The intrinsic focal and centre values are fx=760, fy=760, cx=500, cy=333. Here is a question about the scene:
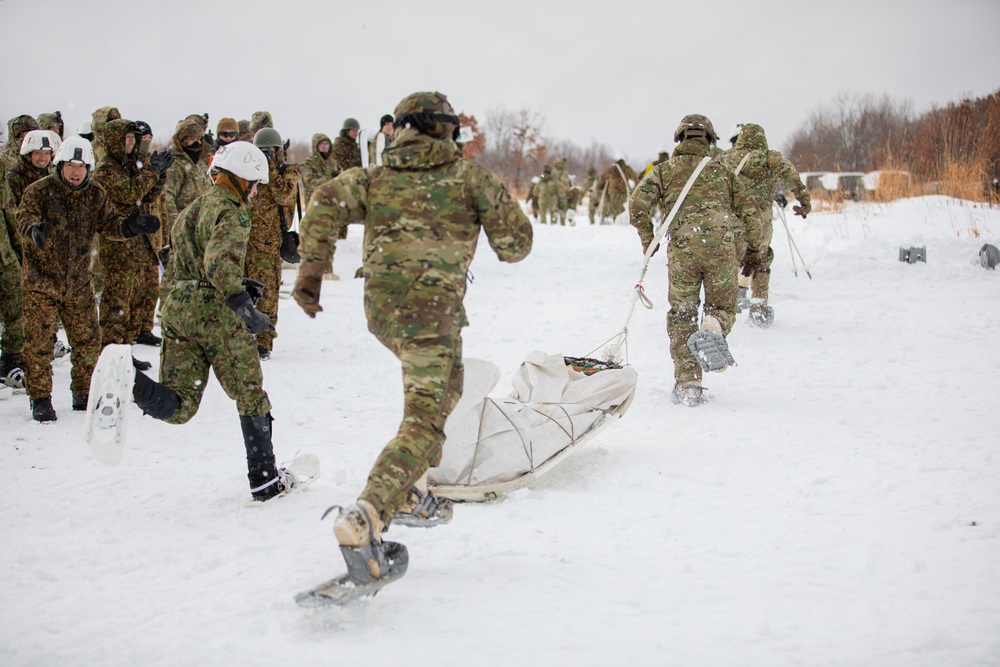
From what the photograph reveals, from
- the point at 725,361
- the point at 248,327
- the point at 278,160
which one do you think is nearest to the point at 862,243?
the point at 725,361

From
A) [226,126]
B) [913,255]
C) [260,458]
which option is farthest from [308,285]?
[913,255]

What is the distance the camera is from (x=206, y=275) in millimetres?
3787

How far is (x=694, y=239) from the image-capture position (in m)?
5.79

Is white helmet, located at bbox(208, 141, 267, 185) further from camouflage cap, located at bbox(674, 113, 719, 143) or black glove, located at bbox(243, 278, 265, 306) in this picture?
camouflage cap, located at bbox(674, 113, 719, 143)

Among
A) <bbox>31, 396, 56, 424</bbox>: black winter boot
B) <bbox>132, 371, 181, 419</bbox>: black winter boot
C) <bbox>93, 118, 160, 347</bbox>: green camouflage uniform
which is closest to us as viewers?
<bbox>132, 371, 181, 419</bbox>: black winter boot

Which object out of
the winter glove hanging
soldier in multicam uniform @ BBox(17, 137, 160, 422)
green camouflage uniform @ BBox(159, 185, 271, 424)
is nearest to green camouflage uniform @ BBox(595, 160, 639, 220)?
soldier in multicam uniform @ BBox(17, 137, 160, 422)

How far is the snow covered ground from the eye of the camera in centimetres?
263

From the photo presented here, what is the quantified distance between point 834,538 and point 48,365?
5210 mm

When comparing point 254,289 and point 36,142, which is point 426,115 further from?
point 36,142

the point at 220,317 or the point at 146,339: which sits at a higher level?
the point at 220,317

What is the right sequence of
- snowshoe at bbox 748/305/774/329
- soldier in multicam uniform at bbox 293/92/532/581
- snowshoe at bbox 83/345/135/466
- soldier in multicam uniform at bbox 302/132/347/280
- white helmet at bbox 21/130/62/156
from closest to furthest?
soldier in multicam uniform at bbox 293/92/532/581 < snowshoe at bbox 83/345/135/466 < white helmet at bbox 21/130/62/156 < snowshoe at bbox 748/305/774/329 < soldier in multicam uniform at bbox 302/132/347/280

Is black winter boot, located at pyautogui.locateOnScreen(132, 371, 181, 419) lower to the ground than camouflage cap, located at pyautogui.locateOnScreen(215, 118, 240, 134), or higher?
lower

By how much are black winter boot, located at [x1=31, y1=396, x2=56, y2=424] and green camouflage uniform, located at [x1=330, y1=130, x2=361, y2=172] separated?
7.25 metres

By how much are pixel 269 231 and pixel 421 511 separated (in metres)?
5.16
